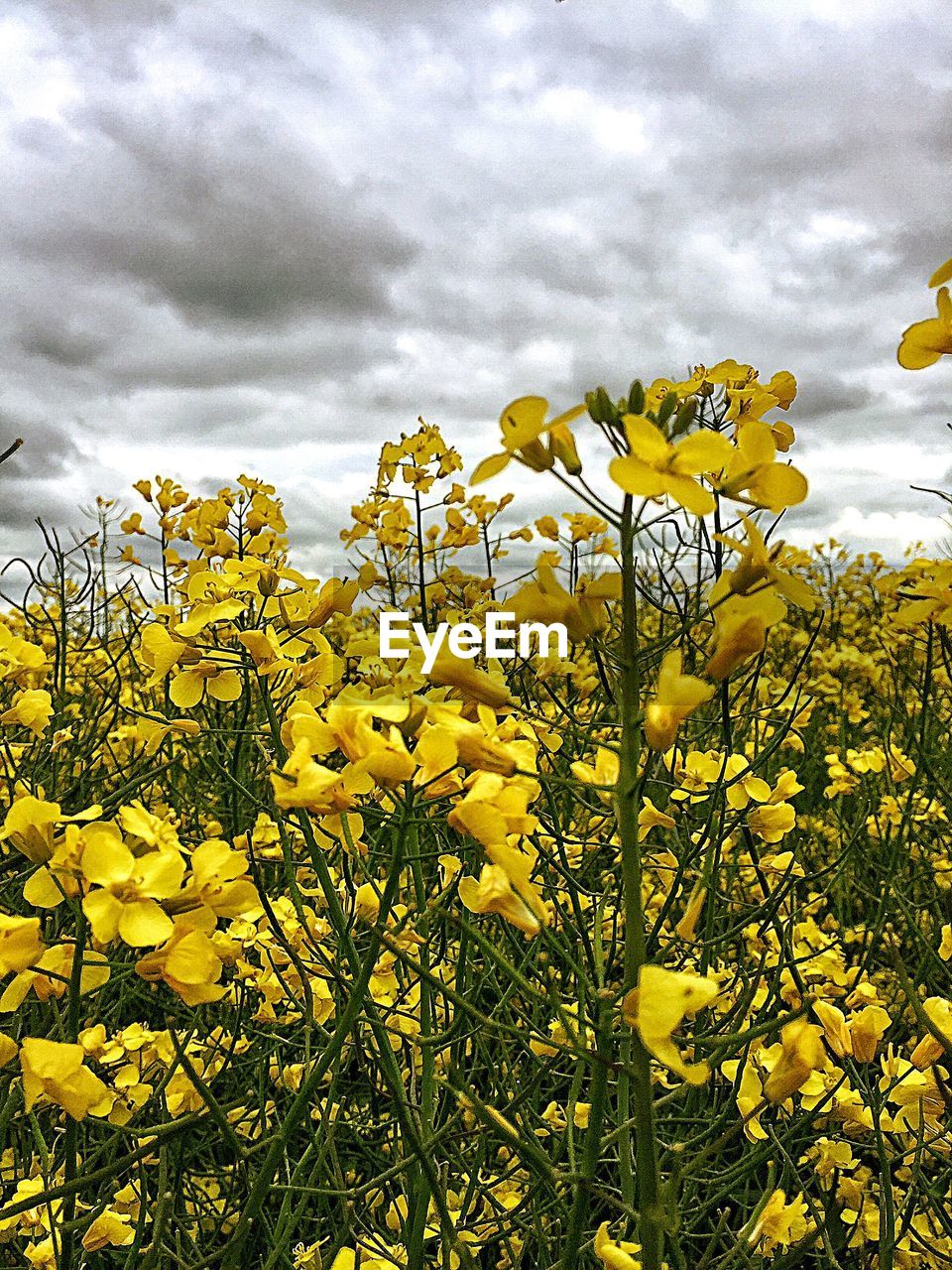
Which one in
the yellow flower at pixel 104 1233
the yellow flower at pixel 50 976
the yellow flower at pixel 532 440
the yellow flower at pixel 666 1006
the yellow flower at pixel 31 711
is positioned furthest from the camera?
the yellow flower at pixel 31 711

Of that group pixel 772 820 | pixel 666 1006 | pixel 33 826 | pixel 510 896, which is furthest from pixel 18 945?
pixel 772 820

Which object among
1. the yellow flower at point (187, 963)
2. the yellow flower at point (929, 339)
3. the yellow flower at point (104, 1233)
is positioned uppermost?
the yellow flower at point (929, 339)

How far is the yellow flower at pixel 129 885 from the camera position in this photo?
0.78 metres

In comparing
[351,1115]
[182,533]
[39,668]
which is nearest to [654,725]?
[39,668]

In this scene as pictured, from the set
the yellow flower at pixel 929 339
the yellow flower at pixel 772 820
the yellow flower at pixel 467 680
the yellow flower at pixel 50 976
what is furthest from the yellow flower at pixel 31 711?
the yellow flower at pixel 929 339

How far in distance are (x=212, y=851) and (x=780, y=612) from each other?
1.67ft

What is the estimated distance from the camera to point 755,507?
2.87ft

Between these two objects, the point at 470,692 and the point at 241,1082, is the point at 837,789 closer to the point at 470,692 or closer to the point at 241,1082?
the point at 241,1082

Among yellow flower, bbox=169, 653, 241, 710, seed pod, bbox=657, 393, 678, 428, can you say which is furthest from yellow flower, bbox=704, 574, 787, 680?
yellow flower, bbox=169, 653, 241, 710

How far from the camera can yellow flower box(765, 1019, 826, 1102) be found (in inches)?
36.2

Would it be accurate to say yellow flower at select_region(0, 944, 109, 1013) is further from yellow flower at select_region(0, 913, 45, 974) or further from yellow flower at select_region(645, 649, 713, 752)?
yellow flower at select_region(645, 649, 713, 752)

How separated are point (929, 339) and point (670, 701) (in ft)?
1.72

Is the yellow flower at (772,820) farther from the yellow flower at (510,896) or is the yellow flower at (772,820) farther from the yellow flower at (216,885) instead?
the yellow flower at (216,885)

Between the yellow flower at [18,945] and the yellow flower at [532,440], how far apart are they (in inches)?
20.5
